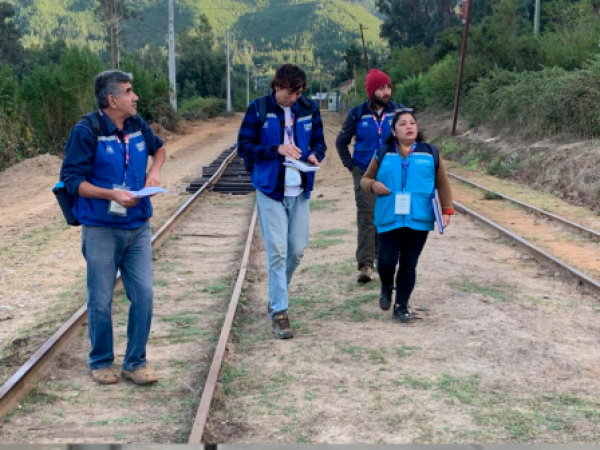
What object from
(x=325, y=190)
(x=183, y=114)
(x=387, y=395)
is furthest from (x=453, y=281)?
(x=183, y=114)

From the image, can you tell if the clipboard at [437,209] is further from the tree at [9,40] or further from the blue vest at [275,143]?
the tree at [9,40]

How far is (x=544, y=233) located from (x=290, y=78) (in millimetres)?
7163

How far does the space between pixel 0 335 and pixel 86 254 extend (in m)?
2.14

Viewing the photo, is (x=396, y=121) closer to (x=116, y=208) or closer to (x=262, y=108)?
(x=262, y=108)

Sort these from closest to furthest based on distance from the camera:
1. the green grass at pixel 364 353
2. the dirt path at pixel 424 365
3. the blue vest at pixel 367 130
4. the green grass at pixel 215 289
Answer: the dirt path at pixel 424 365 → the green grass at pixel 364 353 → the blue vest at pixel 367 130 → the green grass at pixel 215 289

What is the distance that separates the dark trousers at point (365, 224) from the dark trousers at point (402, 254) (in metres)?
1.24

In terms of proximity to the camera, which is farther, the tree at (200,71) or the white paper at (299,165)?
the tree at (200,71)

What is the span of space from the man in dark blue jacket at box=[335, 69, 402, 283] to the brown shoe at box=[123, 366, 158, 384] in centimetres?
323

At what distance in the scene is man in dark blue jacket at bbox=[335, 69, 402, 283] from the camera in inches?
301

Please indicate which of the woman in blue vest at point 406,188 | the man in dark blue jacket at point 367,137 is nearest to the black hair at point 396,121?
the woman in blue vest at point 406,188

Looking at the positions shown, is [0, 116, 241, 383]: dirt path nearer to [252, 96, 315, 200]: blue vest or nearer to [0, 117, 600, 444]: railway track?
[0, 117, 600, 444]: railway track

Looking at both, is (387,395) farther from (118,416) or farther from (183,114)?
(183,114)

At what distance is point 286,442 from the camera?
438 centimetres

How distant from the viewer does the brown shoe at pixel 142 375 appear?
17.4 feet
